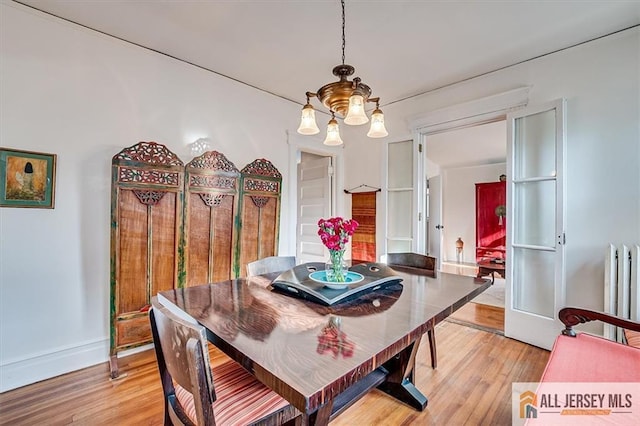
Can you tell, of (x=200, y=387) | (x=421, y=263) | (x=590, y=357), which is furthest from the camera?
(x=421, y=263)

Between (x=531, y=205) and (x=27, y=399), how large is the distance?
166 inches

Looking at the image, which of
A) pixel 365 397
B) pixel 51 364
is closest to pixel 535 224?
pixel 365 397

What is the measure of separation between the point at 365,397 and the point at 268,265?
110 centimetres

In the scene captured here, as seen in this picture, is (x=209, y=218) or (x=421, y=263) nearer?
(x=421, y=263)

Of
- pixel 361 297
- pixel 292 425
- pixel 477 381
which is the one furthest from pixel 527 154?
pixel 292 425

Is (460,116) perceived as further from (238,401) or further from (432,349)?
(238,401)

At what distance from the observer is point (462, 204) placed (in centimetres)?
665

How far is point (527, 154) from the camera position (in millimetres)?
2734

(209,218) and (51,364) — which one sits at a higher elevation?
(209,218)

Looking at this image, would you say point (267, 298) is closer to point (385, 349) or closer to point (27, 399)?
point (385, 349)

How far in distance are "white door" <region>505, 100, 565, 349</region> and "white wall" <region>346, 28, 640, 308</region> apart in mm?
103

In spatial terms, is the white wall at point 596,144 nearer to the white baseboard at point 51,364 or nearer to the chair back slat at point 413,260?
the chair back slat at point 413,260

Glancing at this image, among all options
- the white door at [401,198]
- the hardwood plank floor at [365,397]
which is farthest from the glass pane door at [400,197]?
the hardwood plank floor at [365,397]

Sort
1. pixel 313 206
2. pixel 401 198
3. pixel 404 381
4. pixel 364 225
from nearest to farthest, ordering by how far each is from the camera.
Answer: pixel 404 381
pixel 401 198
pixel 364 225
pixel 313 206
